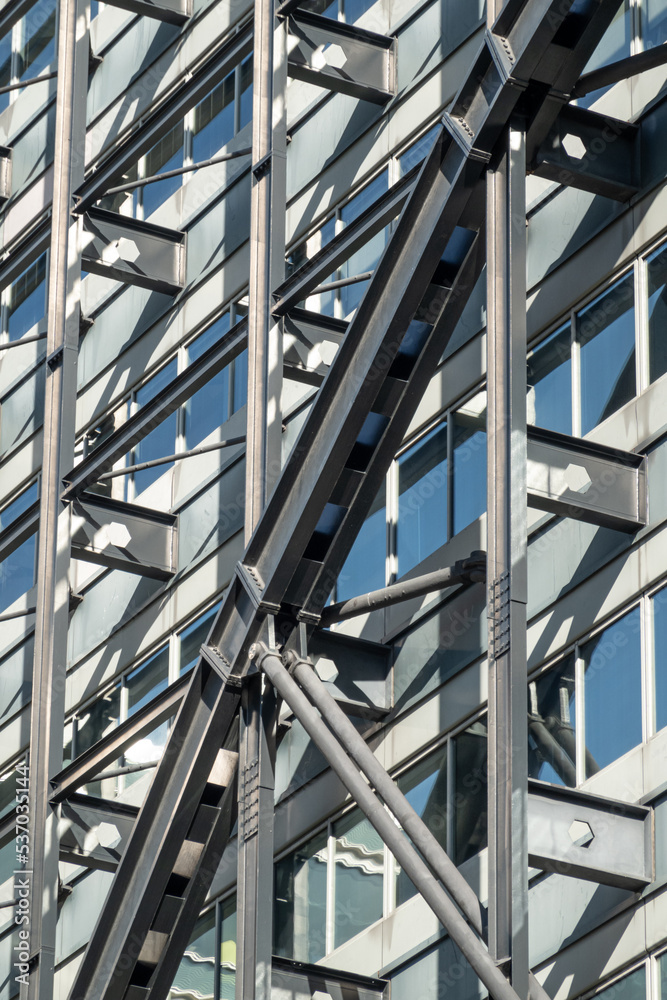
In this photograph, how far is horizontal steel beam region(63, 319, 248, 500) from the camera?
23.1m

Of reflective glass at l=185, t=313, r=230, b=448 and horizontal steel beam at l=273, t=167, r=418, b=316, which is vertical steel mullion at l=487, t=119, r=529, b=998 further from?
reflective glass at l=185, t=313, r=230, b=448

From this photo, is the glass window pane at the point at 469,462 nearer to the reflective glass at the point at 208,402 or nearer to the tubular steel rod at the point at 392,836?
the tubular steel rod at the point at 392,836

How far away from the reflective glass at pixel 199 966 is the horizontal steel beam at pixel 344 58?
10555mm

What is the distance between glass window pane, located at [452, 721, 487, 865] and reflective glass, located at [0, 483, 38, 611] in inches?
569

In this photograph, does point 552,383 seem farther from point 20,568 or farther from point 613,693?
point 20,568

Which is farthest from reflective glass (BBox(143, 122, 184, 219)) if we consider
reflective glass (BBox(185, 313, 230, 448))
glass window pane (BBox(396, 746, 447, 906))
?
glass window pane (BBox(396, 746, 447, 906))

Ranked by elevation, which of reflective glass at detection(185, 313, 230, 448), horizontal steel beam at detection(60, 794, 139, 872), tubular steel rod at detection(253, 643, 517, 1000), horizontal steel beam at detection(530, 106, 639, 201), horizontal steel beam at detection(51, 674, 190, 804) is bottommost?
tubular steel rod at detection(253, 643, 517, 1000)

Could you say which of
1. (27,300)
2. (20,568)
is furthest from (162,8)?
(20,568)

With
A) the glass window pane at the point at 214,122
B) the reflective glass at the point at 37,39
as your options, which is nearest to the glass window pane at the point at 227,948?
the glass window pane at the point at 214,122

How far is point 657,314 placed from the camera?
18.8m

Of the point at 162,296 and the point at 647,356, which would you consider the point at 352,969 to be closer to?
the point at 647,356

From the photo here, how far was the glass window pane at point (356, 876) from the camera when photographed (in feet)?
69.7

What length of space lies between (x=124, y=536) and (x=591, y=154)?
10.5 metres

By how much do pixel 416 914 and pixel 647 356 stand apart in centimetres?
636
